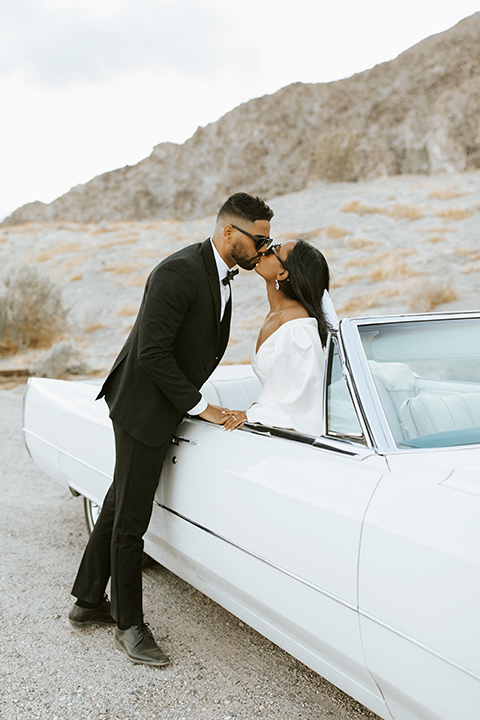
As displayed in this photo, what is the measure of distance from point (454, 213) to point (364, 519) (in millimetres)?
20942

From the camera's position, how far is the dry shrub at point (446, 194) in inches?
893

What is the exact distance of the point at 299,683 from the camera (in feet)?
A: 7.38

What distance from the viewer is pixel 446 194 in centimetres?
2286

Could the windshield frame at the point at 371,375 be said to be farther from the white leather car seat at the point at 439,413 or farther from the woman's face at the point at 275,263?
the woman's face at the point at 275,263

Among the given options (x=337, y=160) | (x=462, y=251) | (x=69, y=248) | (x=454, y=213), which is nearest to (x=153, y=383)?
(x=462, y=251)

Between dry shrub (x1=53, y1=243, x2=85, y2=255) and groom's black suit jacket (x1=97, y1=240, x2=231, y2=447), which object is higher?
dry shrub (x1=53, y1=243, x2=85, y2=255)

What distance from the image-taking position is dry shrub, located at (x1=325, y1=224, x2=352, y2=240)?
63.4 feet

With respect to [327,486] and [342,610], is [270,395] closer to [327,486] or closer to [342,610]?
[327,486]

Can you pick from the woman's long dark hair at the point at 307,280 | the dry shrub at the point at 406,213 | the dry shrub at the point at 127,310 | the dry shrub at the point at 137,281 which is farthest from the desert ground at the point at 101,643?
the dry shrub at the point at 406,213

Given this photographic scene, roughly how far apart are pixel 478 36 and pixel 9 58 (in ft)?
98.3

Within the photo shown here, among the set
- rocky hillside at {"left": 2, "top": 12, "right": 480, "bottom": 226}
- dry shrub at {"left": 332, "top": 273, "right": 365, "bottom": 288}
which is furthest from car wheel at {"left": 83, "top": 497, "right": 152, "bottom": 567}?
rocky hillside at {"left": 2, "top": 12, "right": 480, "bottom": 226}

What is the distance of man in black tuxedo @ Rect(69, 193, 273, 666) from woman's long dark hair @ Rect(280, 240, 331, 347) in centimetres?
17

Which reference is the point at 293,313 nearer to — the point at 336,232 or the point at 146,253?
the point at 336,232

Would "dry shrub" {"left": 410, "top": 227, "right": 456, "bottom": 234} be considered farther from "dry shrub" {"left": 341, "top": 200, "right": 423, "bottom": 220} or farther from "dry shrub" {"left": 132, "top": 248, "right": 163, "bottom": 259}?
"dry shrub" {"left": 132, "top": 248, "right": 163, "bottom": 259}
